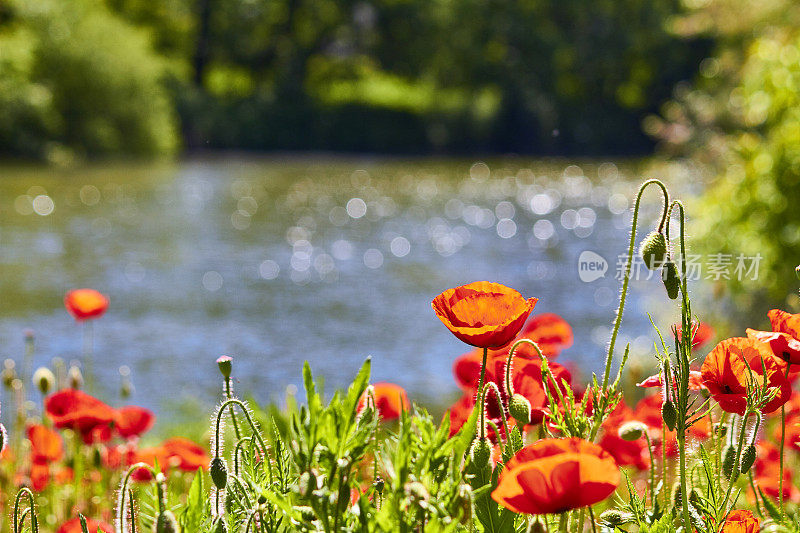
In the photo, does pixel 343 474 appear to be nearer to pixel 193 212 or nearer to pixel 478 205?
pixel 193 212

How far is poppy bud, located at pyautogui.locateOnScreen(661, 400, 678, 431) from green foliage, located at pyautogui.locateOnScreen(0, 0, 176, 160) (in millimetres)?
25336

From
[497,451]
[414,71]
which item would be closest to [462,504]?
[497,451]

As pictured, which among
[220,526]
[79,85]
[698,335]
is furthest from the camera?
[79,85]

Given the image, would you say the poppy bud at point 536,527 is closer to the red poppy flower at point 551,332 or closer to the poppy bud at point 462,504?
the poppy bud at point 462,504

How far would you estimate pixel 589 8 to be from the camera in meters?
44.6

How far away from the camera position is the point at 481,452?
1.11 meters

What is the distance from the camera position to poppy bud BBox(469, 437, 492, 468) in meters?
1.11

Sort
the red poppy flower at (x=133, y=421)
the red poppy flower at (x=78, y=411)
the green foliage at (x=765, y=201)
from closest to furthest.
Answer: the red poppy flower at (x=78, y=411) → the red poppy flower at (x=133, y=421) → the green foliage at (x=765, y=201)

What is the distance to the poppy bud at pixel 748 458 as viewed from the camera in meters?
1.13

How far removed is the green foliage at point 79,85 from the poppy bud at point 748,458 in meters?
25.3

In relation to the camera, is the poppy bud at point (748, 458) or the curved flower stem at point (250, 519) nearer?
the curved flower stem at point (250, 519)

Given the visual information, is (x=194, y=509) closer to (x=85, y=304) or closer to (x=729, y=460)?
(x=729, y=460)

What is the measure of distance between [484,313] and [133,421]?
49.9 inches

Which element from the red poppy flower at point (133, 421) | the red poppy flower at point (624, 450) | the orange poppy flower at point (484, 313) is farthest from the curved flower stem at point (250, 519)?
the red poppy flower at point (133, 421)
